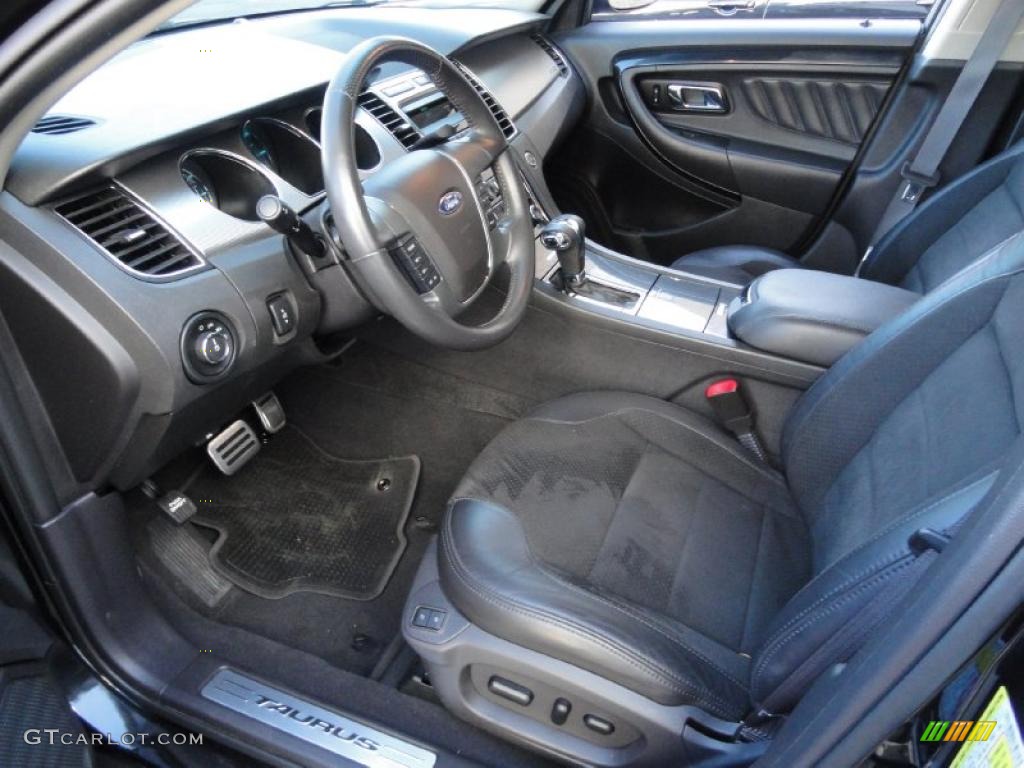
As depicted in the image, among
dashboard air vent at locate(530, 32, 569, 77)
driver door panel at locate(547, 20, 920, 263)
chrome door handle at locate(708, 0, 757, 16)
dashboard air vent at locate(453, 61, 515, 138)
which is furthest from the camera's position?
dashboard air vent at locate(530, 32, 569, 77)

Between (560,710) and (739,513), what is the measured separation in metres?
0.45

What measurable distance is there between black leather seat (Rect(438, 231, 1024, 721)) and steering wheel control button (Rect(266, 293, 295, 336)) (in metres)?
0.38

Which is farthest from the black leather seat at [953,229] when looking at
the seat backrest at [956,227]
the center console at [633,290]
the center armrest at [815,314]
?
the center console at [633,290]

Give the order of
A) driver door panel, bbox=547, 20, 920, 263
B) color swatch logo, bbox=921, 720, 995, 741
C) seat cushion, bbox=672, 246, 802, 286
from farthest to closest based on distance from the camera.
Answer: driver door panel, bbox=547, 20, 920, 263, seat cushion, bbox=672, 246, 802, 286, color swatch logo, bbox=921, 720, 995, 741

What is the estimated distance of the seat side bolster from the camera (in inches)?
40.8

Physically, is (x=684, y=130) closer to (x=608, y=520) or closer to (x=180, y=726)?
(x=608, y=520)

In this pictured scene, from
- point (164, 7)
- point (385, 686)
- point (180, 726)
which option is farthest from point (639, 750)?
point (164, 7)

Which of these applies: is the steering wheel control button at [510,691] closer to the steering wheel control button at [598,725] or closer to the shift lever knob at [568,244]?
the steering wheel control button at [598,725]

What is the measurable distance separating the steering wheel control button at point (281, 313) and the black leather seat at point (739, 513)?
0.38 m

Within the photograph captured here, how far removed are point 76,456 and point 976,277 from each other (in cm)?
127

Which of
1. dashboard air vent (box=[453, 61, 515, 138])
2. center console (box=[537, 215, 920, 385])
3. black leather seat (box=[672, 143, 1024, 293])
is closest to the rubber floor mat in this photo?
center console (box=[537, 215, 920, 385])

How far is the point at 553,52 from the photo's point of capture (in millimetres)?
2430

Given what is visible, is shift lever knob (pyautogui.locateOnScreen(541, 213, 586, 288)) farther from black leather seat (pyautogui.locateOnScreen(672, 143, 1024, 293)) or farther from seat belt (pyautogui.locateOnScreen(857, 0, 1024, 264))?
seat belt (pyautogui.locateOnScreen(857, 0, 1024, 264))

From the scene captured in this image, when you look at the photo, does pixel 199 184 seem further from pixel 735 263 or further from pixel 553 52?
pixel 553 52
